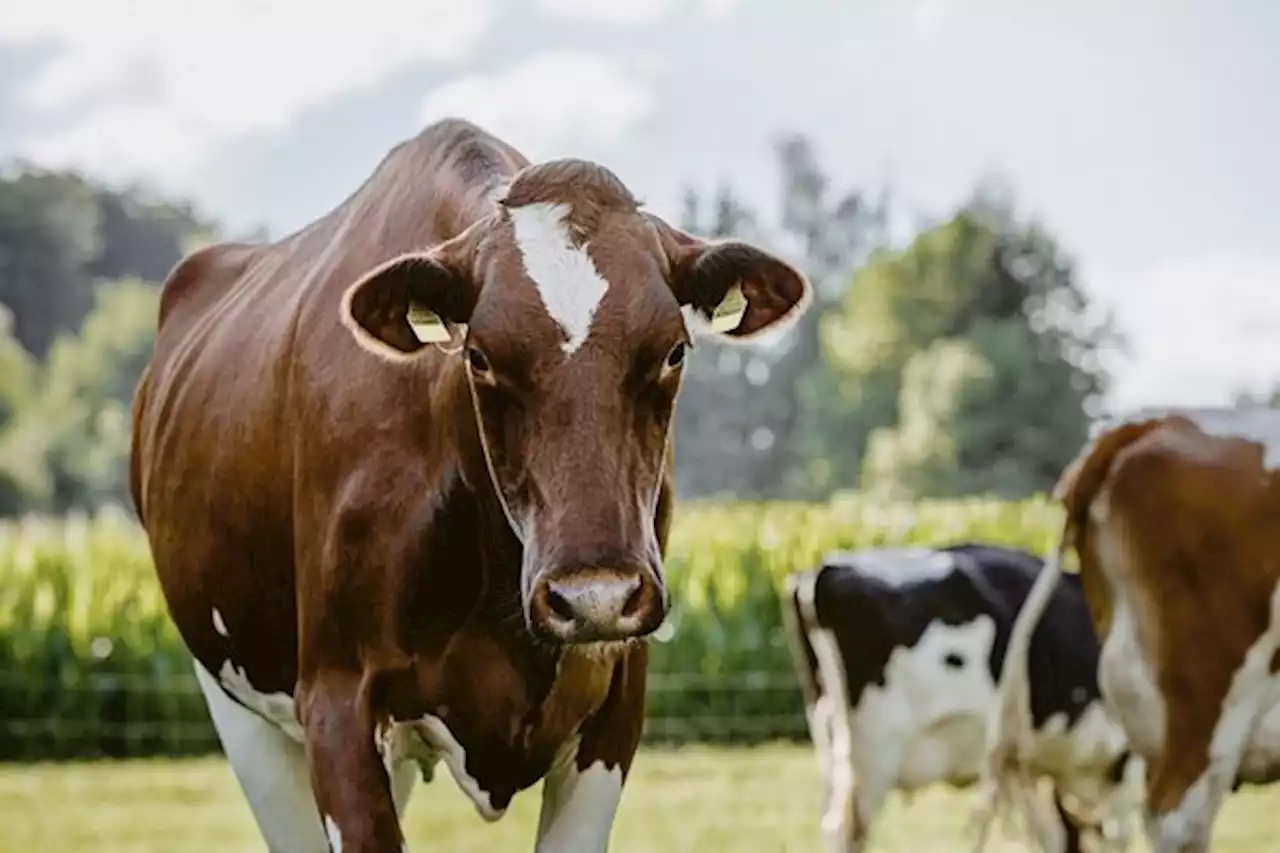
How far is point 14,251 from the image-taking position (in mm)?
43562

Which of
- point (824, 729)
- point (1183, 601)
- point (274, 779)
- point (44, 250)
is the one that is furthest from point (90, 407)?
point (274, 779)

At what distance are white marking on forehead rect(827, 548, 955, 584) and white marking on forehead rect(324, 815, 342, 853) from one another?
181 inches

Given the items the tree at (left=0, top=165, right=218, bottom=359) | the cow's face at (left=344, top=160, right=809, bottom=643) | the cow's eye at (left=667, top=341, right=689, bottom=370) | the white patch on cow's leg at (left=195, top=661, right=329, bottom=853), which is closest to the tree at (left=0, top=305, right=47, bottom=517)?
the tree at (left=0, top=165, right=218, bottom=359)

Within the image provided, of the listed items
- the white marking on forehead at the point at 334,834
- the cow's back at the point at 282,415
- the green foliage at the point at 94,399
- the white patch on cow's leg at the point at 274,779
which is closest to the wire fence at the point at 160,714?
the white patch on cow's leg at the point at 274,779

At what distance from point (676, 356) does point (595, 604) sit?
437mm

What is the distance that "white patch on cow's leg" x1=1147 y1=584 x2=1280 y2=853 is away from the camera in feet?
17.2

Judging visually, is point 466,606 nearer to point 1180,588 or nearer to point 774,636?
point 1180,588

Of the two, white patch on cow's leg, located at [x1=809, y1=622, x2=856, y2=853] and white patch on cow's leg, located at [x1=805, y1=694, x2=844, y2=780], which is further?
white patch on cow's leg, located at [x1=805, y1=694, x2=844, y2=780]

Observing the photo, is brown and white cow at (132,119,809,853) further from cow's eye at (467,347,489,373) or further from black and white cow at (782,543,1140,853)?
black and white cow at (782,543,1140,853)

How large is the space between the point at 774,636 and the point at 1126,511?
8.48m

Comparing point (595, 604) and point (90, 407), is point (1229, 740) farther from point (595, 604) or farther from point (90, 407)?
point (90, 407)

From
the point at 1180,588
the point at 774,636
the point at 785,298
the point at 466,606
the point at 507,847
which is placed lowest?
the point at 774,636

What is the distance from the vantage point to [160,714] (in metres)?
13.9

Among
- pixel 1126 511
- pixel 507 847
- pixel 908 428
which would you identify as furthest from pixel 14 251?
pixel 1126 511
